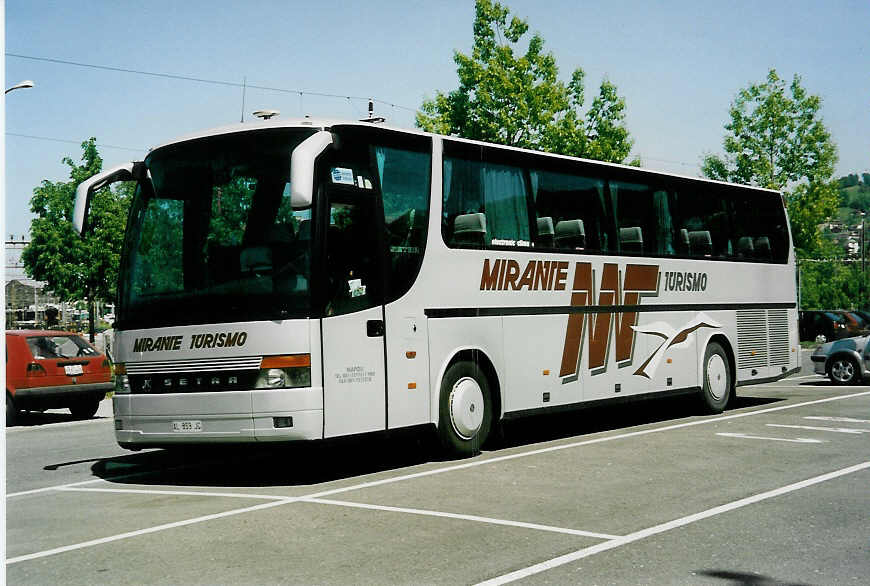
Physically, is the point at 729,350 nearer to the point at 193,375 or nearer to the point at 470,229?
the point at 470,229

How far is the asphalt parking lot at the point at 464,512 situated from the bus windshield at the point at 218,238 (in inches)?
62.0

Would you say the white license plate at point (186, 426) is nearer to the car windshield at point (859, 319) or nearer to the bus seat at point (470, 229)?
the bus seat at point (470, 229)

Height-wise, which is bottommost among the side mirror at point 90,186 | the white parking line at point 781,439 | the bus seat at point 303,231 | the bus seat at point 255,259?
the white parking line at point 781,439

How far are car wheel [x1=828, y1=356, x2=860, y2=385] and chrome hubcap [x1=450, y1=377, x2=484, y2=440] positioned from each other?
13.7 m

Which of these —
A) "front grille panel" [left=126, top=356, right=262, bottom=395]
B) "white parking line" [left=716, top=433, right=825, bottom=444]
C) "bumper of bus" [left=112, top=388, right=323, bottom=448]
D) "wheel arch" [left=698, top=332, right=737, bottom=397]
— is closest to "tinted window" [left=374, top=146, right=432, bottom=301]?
"bumper of bus" [left=112, top=388, right=323, bottom=448]

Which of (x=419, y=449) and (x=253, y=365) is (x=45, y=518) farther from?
(x=419, y=449)

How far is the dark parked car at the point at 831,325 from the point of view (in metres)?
37.9

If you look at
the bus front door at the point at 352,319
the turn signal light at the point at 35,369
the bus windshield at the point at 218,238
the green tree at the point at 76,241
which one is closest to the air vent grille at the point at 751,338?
the bus front door at the point at 352,319

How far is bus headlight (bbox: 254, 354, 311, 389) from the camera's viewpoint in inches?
362

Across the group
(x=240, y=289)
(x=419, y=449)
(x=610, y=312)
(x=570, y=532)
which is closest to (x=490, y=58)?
(x=610, y=312)

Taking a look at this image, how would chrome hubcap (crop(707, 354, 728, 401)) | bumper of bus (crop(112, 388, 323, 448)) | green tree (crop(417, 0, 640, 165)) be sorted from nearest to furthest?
1. bumper of bus (crop(112, 388, 323, 448))
2. chrome hubcap (crop(707, 354, 728, 401))
3. green tree (crop(417, 0, 640, 165))

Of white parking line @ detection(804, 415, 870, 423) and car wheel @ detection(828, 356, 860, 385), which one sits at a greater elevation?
car wheel @ detection(828, 356, 860, 385)

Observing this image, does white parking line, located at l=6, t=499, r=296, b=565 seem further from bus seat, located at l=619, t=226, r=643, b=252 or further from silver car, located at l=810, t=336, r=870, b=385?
silver car, located at l=810, t=336, r=870, b=385

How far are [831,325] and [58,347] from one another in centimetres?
2953
